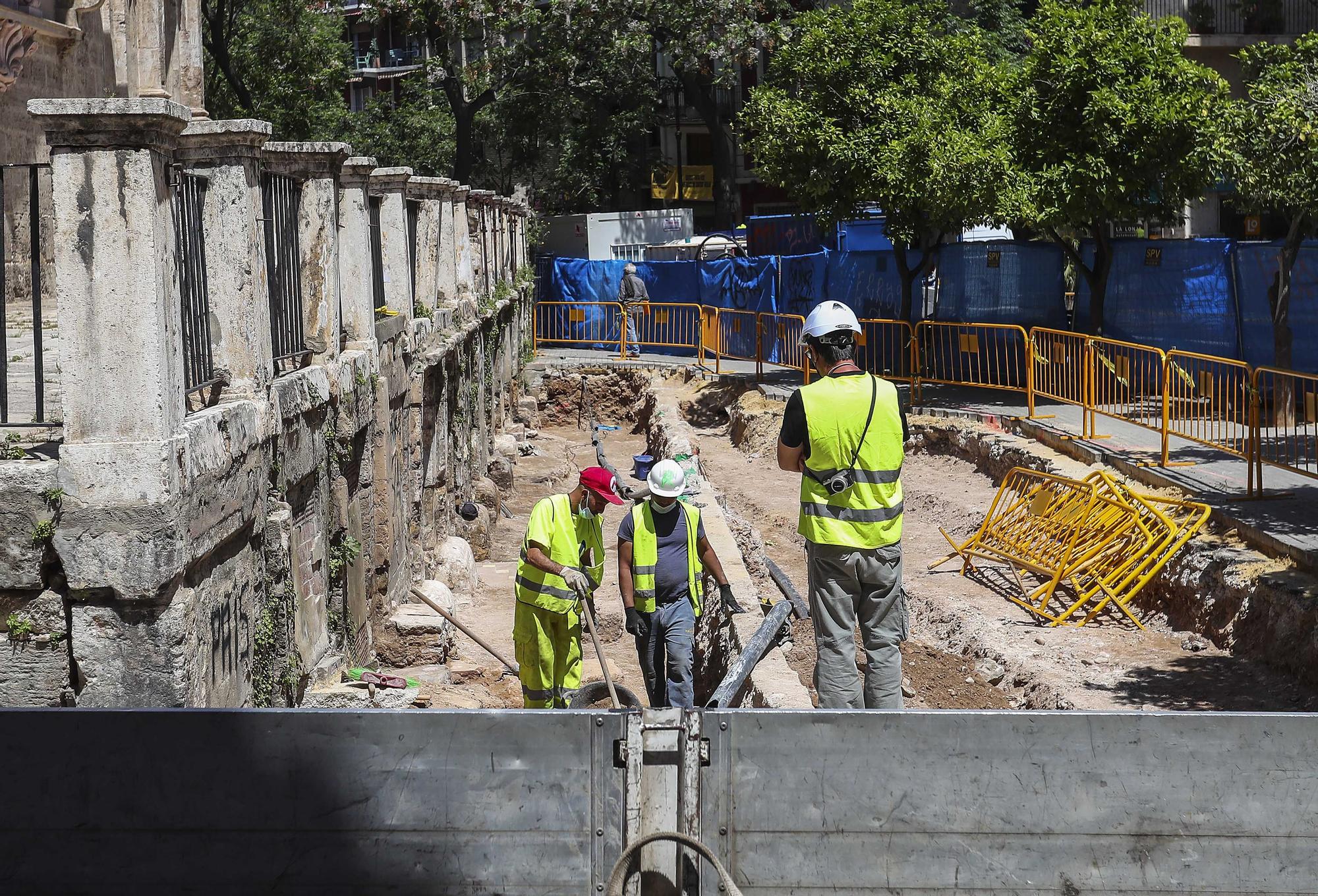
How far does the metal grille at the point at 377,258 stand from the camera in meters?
11.0

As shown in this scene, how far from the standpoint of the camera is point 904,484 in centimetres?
1602

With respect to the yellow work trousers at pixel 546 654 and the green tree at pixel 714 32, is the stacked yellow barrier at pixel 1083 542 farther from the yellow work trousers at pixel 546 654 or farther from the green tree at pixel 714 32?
the green tree at pixel 714 32

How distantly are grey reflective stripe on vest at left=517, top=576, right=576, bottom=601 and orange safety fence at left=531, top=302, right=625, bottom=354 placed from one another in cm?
2177

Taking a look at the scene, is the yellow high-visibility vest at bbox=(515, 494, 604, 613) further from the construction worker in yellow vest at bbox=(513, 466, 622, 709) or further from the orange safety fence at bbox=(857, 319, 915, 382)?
the orange safety fence at bbox=(857, 319, 915, 382)

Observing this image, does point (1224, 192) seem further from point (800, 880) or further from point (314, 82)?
point (800, 880)

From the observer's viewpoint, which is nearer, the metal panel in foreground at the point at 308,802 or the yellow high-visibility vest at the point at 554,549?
the metal panel in foreground at the point at 308,802

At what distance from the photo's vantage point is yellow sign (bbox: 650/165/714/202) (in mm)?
46062

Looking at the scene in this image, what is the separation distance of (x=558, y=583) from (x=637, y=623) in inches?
22.4

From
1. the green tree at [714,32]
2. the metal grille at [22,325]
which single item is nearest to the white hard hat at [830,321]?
the metal grille at [22,325]

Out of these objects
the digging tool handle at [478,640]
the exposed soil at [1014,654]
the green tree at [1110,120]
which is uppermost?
the green tree at [1110,120]

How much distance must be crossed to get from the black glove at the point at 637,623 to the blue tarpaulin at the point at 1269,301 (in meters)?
10.1

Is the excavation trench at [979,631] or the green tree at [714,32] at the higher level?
the green tree at [714,32]

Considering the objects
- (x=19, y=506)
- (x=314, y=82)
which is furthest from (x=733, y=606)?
(x=314, y=82)

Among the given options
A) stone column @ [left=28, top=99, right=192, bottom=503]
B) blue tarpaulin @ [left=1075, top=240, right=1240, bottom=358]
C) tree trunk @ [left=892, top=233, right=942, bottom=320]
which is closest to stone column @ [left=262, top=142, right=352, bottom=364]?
stone column @ [left=28, top=99, right=192, bottom=503]
